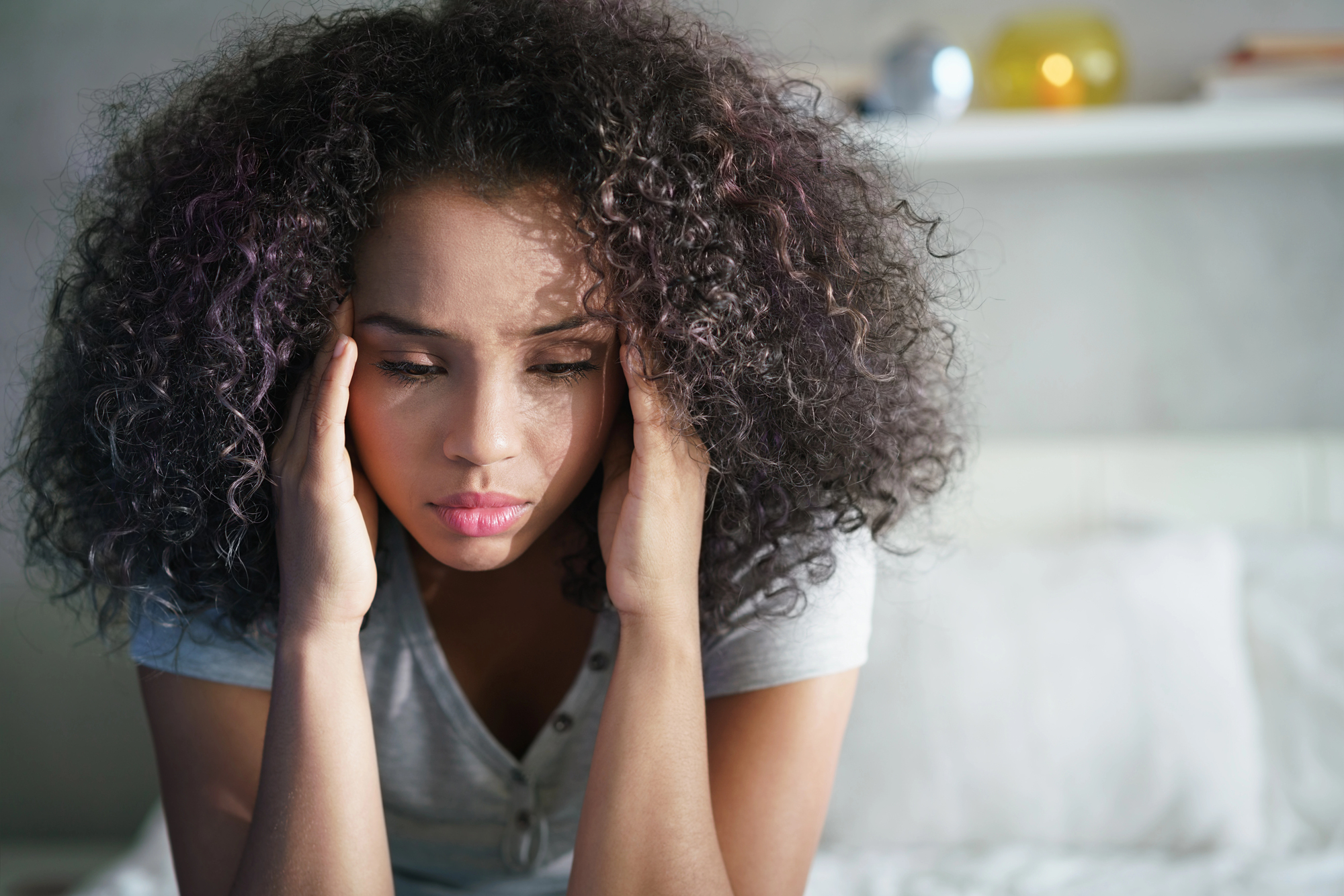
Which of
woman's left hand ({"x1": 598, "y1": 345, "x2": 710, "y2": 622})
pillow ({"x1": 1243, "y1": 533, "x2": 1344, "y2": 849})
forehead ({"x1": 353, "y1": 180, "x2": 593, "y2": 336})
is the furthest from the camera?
pillow ({"x1": 1243, "y1": 533, "x2": 1344, "y2": 849})

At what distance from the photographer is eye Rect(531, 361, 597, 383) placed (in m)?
0.83

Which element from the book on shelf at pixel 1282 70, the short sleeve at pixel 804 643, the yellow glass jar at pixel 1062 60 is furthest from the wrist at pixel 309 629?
the book on shelf at pixel 1282 70

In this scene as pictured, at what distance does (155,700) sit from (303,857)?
276mm

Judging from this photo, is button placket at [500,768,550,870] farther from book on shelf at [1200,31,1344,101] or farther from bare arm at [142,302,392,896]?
book on shelf at [1200,31,1344,101]

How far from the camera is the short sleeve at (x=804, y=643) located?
3.24ft

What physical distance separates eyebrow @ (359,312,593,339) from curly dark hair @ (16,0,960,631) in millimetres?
22

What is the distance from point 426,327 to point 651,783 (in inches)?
16.8

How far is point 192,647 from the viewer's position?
989mm

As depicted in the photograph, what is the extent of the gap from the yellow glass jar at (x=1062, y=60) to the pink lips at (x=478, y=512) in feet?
5.09

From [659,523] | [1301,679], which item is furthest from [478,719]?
[1301,679]

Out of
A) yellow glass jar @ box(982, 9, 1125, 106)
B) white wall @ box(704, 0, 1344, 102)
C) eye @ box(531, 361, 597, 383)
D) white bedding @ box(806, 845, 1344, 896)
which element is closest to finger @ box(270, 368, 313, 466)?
eye @ box(531, 361, 597, 383)

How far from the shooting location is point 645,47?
83cm

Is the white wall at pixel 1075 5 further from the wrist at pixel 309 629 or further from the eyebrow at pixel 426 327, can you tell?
the wrist at pixel 309 629

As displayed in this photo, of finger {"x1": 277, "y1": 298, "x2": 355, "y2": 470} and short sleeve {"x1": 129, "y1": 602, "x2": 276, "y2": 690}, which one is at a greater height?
finger {"x1": 277, "y1": 298, "x2": 355, "y2": 470}
